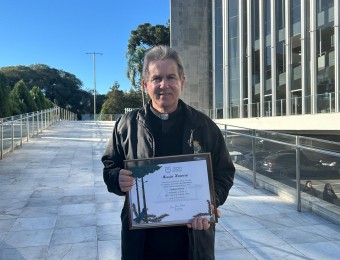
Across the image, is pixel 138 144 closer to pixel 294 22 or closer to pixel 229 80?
pixel 294 22

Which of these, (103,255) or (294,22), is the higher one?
(294,22)

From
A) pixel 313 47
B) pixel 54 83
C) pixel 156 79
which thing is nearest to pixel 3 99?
pixel 313 47

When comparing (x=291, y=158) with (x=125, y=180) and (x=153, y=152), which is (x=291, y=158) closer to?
(x=153, y=152)

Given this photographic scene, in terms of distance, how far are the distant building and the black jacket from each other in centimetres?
1753

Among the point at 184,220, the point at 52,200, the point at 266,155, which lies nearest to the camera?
the point at 184,220

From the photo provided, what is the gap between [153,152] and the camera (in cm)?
209

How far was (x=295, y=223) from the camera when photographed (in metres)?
5.14

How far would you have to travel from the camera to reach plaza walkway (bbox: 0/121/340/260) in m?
4.17

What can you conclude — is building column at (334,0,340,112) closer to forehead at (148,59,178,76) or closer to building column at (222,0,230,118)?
building column at (222,0,230,118)

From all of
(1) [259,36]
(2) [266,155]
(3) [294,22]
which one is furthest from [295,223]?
(1) [259,36]

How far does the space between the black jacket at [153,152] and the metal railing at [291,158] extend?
3.50 meters

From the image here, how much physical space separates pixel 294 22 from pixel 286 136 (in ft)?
65.1

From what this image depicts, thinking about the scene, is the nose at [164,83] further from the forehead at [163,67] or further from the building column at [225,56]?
the building column at [225,56]

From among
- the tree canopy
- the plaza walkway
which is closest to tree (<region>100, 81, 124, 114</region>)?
the tree canopy
